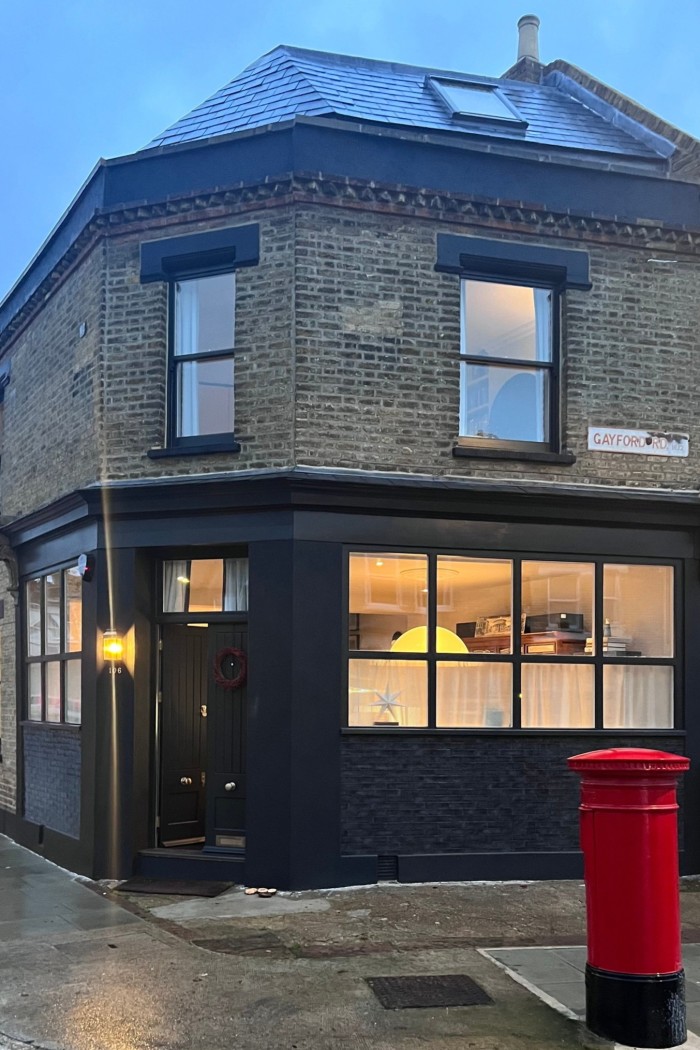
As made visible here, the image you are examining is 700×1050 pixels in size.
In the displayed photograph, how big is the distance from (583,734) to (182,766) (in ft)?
13.2

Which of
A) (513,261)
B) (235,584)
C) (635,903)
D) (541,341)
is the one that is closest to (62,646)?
(235,584)

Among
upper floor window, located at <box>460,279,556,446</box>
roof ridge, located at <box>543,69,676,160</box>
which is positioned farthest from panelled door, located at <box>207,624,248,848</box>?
roof ridge, located at <box>543,69,676,160</box>

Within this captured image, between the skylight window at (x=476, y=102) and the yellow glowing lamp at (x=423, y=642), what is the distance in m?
6.04

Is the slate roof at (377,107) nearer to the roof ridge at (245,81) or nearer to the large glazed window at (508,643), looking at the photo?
the roof ridge at (245,81)

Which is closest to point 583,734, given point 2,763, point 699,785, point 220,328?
point 699,785

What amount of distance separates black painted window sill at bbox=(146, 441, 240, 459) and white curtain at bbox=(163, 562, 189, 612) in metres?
1.17

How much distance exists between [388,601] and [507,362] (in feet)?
8.96

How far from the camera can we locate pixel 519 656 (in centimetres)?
1005

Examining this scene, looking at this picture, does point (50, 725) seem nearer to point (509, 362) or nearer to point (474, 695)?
point (474, 695)

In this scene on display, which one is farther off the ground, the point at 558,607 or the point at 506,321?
the point at 506,321

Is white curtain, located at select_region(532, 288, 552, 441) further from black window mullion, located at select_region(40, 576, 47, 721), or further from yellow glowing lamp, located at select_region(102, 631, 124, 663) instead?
black window mullion, located at select_region(40, 576, 47, 721)

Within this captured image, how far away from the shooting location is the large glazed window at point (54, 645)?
11102 millimetres

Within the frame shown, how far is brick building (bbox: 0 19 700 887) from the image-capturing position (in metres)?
9.55

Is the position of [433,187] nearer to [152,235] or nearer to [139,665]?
[152,235]
